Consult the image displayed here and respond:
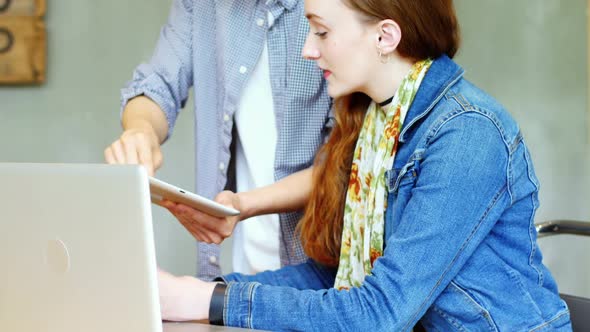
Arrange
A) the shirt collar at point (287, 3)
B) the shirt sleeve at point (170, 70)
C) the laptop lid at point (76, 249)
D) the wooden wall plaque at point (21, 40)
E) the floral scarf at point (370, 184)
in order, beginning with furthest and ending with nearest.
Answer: the wooden wall plaque at point (21, 40) → the shirt sleeve at point (170, 70) → the shirt collar at point (287, 3) → the floral scarf at point (370, 184) → the laptop lid at point (76, 249)

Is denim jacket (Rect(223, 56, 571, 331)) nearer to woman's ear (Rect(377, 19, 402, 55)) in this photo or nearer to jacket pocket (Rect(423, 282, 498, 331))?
jacket pocket (Rect(423, 282, 498, 331))

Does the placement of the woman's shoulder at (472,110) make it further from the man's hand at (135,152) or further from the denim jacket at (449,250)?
the man's hand at (135,152)

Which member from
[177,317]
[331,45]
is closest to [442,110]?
[331,45]

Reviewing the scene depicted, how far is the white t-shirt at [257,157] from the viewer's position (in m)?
1.97

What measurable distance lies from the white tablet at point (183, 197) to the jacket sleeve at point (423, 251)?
0.41 ft

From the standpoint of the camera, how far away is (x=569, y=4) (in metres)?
3.74

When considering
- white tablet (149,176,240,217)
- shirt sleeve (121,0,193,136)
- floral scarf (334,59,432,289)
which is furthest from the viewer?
shirt sleeve (121,0,193,136)

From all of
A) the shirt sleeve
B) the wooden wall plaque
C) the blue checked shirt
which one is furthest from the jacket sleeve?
the wooden wall plaque

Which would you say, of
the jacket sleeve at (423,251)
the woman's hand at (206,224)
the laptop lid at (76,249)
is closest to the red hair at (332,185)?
the woman's hand at (206,224)

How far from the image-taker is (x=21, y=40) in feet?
11.5

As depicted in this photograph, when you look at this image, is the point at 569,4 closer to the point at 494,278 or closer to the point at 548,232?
the point at 548,232

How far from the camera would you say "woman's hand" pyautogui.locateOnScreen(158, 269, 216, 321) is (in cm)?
139

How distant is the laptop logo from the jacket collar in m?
0.63

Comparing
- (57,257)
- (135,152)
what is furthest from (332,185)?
(57,257)
